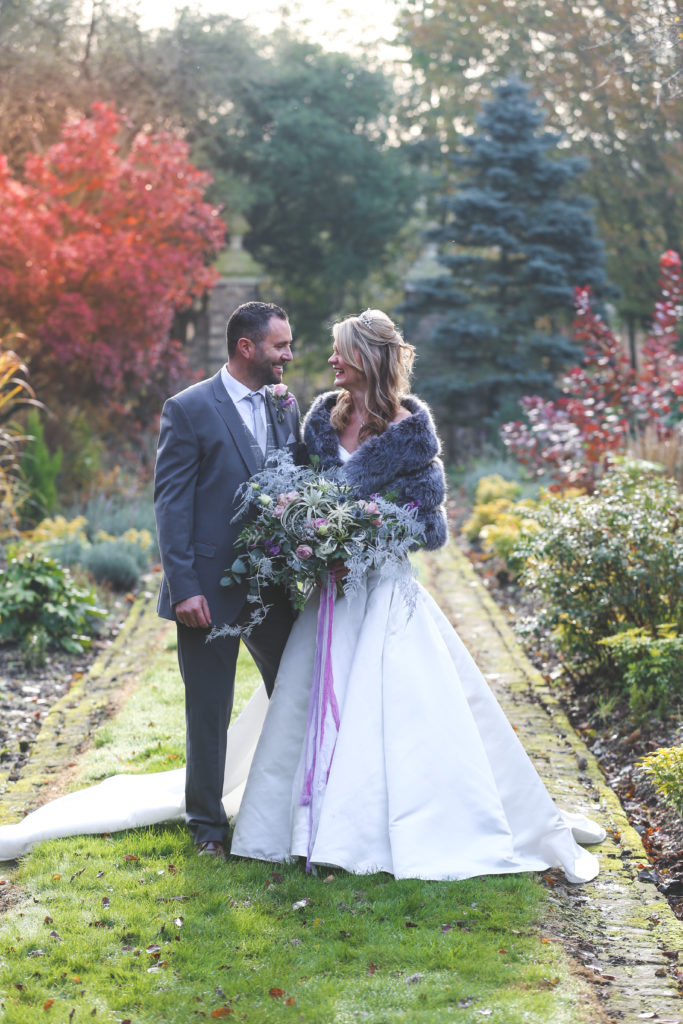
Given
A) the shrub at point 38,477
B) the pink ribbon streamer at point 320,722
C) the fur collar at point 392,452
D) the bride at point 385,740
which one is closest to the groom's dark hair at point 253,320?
the bride at point 385,740

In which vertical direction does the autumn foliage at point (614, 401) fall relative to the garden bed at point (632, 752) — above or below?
above

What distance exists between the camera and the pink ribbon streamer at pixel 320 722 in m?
3.85

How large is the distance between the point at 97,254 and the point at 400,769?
8.38m

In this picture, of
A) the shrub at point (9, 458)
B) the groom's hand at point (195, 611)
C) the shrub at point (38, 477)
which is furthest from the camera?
the shrub at point (38, 477)

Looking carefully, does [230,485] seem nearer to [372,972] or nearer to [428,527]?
[428,527]

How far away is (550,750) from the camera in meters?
5.27

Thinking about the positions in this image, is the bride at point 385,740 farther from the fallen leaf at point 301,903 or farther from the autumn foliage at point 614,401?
the autumn foliage at point 614,401

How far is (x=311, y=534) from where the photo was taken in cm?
378

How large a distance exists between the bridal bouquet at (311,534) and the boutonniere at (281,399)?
29cm

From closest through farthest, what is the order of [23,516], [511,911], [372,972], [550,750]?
[372,972] → [511,911] → [550,750] → [23,516]

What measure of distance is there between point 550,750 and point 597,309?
1196 cm

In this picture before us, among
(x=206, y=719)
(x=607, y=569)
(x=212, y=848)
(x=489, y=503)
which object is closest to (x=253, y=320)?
(x=206, y=719)

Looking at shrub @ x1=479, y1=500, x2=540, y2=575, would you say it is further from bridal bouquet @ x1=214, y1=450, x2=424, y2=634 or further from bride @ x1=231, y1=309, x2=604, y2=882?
bridal bouquet @ x1=214, y1=450, x2=424, y2=634

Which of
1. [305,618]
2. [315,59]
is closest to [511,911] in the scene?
[305,618]
